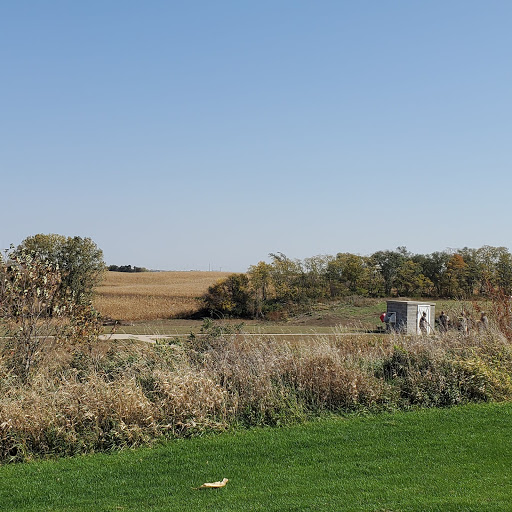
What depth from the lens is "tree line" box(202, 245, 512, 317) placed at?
114 feet

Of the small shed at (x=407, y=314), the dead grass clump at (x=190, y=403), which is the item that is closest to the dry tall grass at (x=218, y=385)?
the dead grass clump at (x=190, y=403)

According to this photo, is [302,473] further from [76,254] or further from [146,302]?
[146,302]

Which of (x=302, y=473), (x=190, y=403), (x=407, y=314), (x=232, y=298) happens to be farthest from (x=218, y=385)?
Answer: (x=232, y=298)

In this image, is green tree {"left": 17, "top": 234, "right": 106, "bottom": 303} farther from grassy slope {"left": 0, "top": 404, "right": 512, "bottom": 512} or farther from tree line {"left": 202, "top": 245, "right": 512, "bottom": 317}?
grassy slope {"left": 0, "top": 404, "right": 512, "bottom": 512}

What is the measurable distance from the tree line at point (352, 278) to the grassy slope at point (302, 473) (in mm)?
26512

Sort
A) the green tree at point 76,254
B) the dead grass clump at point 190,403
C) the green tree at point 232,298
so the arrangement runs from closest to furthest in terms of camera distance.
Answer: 1. the dead grass clump at point 190,403
2. the green tree at point 76,254
3. the green tree at point 232,298

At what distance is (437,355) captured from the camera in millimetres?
9266

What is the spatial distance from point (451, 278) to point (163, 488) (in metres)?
35.2

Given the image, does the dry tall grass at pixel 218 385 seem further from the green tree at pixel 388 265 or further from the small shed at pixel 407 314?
the green tree at pixel 388 265

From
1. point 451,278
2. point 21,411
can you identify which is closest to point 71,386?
point 21,411

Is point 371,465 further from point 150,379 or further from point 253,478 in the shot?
point 150,379

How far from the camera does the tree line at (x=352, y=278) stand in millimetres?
34656

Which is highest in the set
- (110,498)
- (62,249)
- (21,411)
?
(62,249)

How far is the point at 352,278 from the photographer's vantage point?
38000 mm
